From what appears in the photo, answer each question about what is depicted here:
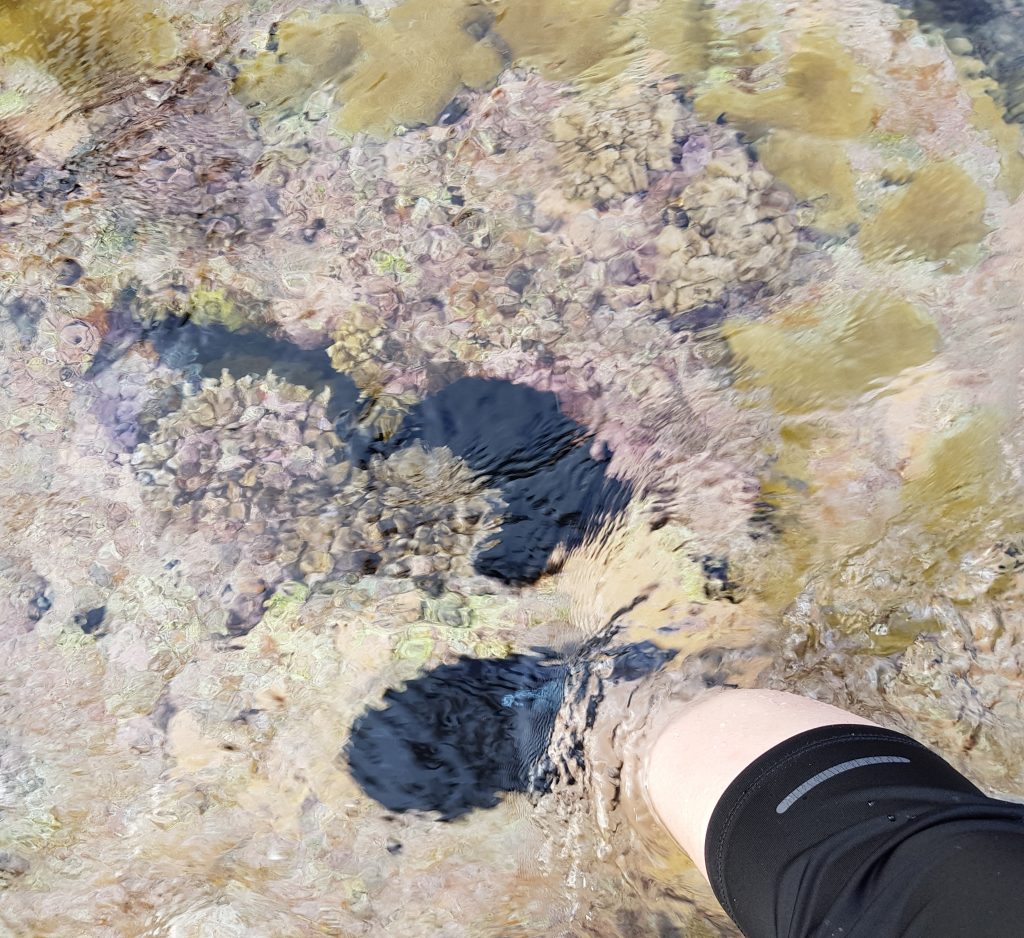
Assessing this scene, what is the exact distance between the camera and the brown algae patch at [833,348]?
2.21 meters

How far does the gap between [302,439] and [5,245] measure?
4.75 feet

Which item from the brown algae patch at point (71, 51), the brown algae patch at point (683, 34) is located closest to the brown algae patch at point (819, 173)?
the brown algae patch at point (683, 34)

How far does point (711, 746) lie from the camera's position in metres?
Answer: 1.83

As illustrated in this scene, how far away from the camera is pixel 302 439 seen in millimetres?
2455

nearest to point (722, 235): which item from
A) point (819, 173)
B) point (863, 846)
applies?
point (819, 173)

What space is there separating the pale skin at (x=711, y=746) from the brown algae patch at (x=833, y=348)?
0.96m

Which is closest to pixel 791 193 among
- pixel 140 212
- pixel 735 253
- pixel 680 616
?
pixel 735 253

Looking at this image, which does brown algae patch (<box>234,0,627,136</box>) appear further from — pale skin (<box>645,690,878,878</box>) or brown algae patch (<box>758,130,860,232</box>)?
pale skin (<box>645,690,878,878</box>)

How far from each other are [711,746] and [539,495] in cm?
94

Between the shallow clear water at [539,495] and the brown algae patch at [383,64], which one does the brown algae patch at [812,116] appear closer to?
the shallow clear water at [539,495]

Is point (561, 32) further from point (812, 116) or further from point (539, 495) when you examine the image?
point (539, 495)

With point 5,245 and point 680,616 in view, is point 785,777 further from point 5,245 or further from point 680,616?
point 5,245

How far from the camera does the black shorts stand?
1006 millimetres

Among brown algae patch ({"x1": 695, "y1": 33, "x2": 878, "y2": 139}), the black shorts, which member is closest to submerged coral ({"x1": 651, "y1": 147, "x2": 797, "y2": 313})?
brown algae patch ({"x1": 695, "y1": 33, "x2": 878, "y2": 139})
